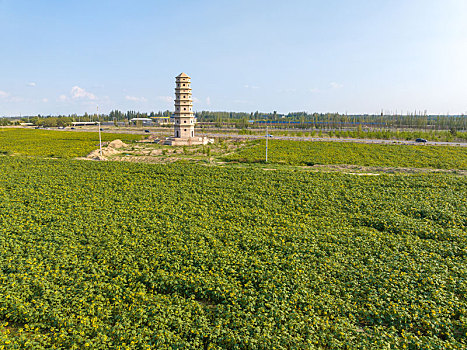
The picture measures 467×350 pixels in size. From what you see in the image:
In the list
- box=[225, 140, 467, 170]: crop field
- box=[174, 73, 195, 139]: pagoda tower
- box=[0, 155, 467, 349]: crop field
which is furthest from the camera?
box=[174, 73, 195, 139]: pagoda tower

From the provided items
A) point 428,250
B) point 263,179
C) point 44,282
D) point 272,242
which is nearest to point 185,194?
point 263,179

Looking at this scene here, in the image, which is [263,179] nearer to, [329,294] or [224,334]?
[329,294]

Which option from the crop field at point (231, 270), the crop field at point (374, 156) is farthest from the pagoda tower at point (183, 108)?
the crop field at point (231, 270)

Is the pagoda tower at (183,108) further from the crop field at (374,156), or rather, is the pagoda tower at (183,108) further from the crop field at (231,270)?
the crop field at (231,270)

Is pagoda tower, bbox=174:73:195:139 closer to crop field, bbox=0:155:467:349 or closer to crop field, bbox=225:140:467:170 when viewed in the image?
crop field, bbox=225:140:467:170

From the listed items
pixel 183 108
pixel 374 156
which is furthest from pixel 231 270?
pixel 183 108

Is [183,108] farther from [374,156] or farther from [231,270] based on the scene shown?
[231,270]

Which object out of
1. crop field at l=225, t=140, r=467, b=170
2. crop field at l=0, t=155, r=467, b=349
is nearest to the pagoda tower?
crop field at l=225, t=140, r=467, b=170
